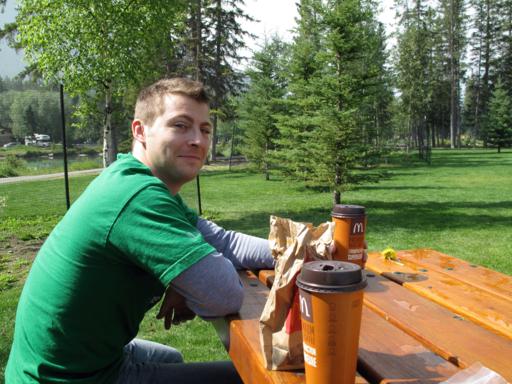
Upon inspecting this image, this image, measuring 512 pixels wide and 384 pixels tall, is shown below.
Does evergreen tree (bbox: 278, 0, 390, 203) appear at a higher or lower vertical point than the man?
higher

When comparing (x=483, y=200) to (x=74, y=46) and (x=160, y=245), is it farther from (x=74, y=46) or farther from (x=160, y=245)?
(x=160, y=245)

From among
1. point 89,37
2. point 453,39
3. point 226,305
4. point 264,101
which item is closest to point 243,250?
point 226,305

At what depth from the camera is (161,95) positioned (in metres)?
1.81

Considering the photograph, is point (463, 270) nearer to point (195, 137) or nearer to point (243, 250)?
point (243, 250)

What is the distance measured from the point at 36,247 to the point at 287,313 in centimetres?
724

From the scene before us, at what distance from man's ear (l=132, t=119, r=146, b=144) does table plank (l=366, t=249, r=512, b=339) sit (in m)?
1.24

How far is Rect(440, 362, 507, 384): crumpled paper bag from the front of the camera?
108 centimetres

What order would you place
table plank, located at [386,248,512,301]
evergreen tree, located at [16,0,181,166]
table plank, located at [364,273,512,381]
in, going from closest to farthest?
1. table plank, located at [364,273,512,381]
2. table plank, located at [386,248,512,301]
3. evergreen tree, located at [16,0,181,166]

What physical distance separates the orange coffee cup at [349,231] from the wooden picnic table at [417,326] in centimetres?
18

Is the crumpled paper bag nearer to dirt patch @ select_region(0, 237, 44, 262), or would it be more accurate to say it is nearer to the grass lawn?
the grass lawn

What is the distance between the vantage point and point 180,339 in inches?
153

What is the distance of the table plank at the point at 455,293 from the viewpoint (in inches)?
65.2

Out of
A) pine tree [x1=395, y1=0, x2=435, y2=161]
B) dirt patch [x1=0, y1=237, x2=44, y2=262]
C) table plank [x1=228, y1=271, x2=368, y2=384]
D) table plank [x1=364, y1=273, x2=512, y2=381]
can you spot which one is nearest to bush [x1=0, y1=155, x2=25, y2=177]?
dirt patch [x1=0, y1=237, x2=44, y2=262]

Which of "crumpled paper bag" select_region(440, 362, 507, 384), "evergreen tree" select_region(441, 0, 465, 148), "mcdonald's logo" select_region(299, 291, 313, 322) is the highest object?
"evergreen tree" select_region(441, 0, 465, 148)
